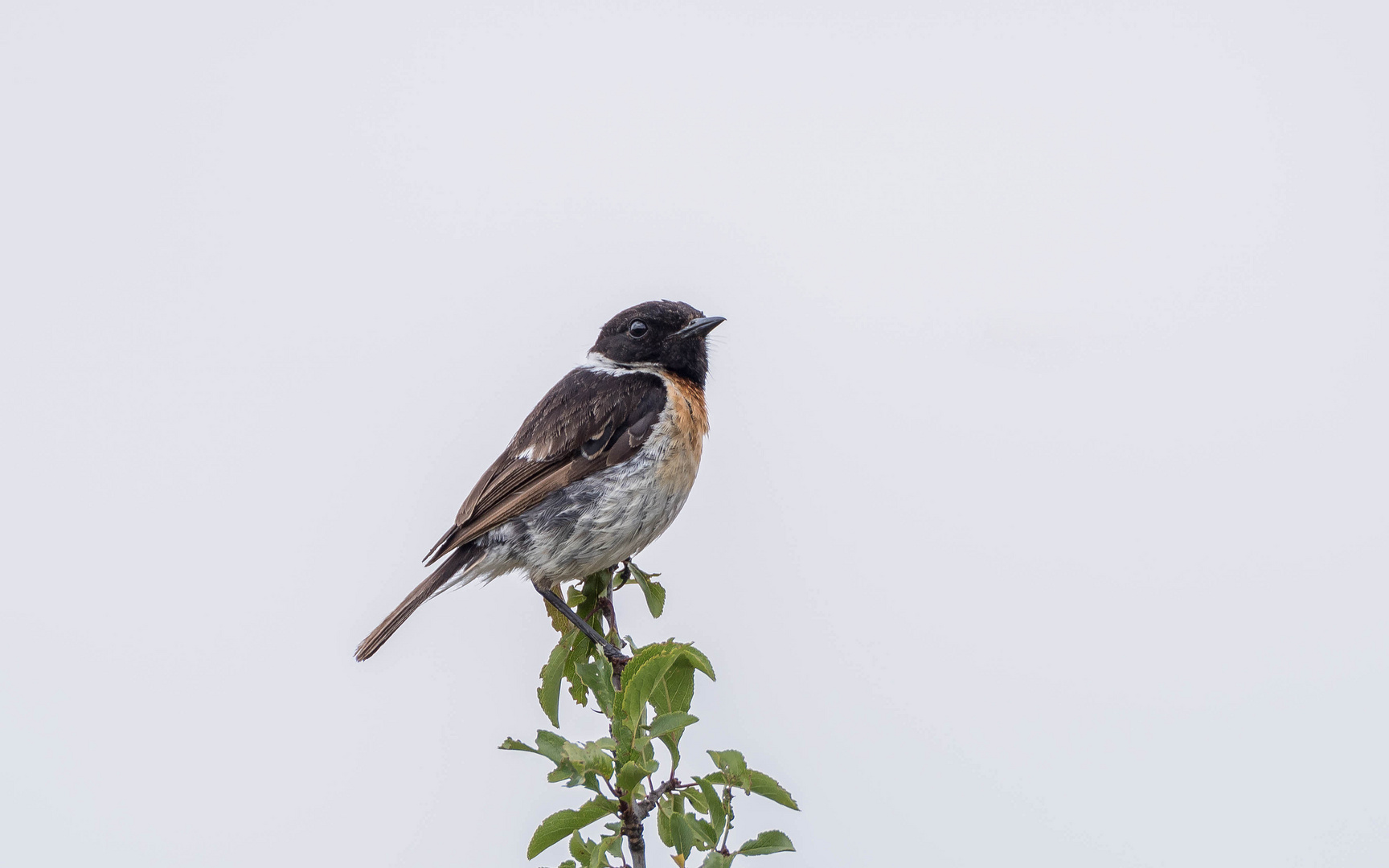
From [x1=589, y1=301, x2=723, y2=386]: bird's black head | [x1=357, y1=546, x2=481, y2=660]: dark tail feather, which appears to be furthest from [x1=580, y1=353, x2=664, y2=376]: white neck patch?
[x1=357, y1=546, x2=481, y2=660]: dark tail feather

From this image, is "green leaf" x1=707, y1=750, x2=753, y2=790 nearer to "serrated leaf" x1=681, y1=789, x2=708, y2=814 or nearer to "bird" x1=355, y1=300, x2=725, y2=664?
"serrated leaf" x1=681, y1=789, x2=708, y2=814

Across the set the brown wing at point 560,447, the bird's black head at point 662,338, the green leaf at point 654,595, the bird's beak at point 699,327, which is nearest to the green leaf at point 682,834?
the green leaf at point 654,595

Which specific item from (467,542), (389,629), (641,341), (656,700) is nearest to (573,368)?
(641,341)

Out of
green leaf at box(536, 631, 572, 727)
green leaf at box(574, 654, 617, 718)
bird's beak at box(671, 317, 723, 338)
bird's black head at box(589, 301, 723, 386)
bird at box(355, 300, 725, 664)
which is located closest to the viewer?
green leaf at box(574, 654, 617, 718)

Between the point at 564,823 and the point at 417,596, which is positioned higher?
the point at 417,596

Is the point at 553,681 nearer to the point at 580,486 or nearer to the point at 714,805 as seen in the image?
the point at 714,805

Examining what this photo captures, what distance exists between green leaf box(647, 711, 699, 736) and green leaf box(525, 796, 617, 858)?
248 millimetres

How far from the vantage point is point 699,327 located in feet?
20.9

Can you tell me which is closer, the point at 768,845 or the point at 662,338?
the point at 768,845

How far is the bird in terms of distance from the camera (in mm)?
5746

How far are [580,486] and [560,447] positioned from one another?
264 mm

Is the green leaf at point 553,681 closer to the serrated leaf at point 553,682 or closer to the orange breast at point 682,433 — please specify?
the serrated leaf at point 553,682

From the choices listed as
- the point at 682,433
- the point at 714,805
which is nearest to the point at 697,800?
the point at 714,805

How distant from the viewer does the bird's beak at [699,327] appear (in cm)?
635
